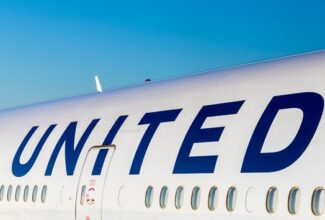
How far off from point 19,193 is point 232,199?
706cm

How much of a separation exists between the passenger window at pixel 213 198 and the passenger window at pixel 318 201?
6.26 ft

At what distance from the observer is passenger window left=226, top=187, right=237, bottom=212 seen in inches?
368

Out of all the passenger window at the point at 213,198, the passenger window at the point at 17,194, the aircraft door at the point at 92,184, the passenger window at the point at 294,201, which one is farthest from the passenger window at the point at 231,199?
the passenger window at the point at 17,194

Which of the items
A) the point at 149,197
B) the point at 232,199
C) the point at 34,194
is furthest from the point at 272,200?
the point at 34,194

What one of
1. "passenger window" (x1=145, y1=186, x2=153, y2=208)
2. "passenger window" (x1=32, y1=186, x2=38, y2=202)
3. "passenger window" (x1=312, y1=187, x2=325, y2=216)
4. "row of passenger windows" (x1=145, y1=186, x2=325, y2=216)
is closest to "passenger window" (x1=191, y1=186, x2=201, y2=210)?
"row of passenger windows" (x1=145, y1=186, x2=325, y2=216)

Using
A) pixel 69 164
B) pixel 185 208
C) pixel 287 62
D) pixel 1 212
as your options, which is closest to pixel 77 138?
pixel 69 164

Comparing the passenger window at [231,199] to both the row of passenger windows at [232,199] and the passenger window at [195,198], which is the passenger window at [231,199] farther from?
the passenger window at [195,198]

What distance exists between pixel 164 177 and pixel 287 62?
2777mm

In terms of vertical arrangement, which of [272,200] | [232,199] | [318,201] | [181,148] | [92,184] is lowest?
[318,201]

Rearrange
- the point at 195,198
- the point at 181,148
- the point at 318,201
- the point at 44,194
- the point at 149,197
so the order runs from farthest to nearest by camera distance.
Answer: the point at 44,194 → the point at 149,197 → the point at 181,148 → the point at 195,198 → the point at 318,201

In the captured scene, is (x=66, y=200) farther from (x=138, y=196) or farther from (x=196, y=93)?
(x=196, y=93)

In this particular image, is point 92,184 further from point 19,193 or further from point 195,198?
point 195,198

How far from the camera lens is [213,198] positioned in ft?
32.1

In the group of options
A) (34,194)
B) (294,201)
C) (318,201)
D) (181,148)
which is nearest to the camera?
(318,201)
